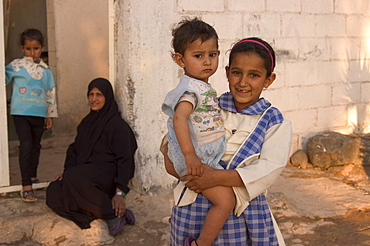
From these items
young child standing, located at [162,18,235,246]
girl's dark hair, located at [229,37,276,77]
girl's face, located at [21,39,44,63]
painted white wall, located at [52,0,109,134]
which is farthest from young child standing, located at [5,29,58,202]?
girl's dark hair, located at [229,37,276,77]

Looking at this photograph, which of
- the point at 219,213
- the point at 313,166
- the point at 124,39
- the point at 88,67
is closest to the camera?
the point at 219,213

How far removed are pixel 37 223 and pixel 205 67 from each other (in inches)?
96.9

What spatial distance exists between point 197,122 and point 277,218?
2.54m

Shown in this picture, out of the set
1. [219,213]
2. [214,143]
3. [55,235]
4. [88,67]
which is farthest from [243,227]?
[88,67]

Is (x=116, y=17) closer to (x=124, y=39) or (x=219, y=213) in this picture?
(x=124, y=39)

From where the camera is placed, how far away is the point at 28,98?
4.50 meters

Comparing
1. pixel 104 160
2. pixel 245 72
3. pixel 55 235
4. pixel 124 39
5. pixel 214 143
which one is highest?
pixel 124 39

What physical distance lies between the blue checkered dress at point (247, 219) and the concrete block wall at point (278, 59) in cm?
219

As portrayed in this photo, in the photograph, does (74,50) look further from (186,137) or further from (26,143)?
(186,137)

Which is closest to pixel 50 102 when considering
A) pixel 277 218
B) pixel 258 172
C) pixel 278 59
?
Result: pixel 277 218

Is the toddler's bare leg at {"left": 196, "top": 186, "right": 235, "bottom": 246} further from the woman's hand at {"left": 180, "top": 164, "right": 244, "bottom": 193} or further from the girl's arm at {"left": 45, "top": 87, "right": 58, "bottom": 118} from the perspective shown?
the girl's arm at {"left": 45, "top": 87, "right": 58, "bottom": 118}

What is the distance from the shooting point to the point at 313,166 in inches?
237

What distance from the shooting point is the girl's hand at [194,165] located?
2.04 meters

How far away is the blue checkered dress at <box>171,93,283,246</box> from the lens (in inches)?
84.4
